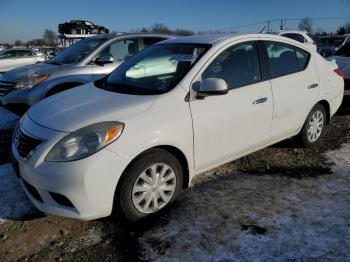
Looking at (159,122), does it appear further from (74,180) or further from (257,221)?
(257,221)

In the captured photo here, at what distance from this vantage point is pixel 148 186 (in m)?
3.22

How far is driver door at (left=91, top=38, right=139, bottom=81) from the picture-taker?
21.9 feet

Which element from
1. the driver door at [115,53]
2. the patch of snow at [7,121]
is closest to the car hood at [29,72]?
the driver door at [115,53]

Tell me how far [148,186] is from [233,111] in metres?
1.17

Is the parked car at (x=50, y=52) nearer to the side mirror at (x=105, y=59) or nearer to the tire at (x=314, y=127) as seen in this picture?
the side mirror at (x=105, y=59)

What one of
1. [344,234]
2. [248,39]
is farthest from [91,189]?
[248,39]

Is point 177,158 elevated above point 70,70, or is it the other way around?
point 70,70

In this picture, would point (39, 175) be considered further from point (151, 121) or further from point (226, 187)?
point (226, 187)

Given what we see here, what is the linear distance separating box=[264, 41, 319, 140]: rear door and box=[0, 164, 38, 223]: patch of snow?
9.16ft

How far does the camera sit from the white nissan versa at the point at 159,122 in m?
2.91

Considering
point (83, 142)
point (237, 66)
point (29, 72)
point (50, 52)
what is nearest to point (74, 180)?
point (83, 142)

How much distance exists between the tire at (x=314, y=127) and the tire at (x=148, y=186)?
2235 millimetres

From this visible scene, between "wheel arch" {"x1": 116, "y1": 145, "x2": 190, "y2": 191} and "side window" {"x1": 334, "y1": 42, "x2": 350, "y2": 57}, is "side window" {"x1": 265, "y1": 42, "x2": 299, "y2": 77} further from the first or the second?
"side window" {"x1": 334, "y1": 42, "x2": 350, "y2": 57}

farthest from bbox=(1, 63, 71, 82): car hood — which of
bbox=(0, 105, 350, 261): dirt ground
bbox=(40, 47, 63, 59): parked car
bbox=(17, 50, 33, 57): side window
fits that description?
bbox=(17, 50, 33, 57): side window
